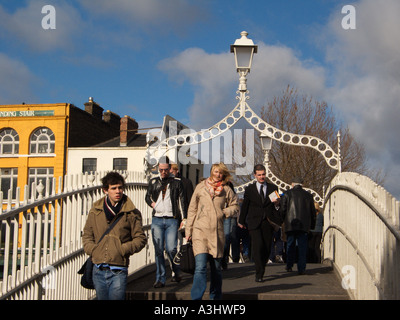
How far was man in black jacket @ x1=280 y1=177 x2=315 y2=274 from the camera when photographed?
9719 millimetres

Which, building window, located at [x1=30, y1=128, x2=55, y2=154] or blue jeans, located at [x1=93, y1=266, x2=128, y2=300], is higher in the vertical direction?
building window, located at [x1=30, y1=128, x2=55, y2=154]

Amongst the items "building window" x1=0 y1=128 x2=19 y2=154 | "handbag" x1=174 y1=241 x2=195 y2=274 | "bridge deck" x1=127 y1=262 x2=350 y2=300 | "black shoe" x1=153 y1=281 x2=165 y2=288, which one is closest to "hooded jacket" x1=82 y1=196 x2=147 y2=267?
"handbag" x1=174 y1=241 x2=195 y2=274

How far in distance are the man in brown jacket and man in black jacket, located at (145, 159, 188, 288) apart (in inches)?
128

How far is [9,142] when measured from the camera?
47.0 m

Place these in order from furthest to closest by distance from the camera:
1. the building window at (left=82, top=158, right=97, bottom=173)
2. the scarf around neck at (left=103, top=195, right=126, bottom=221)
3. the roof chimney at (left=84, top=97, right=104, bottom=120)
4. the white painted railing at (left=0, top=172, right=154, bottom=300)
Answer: the roof chimney at (left=84, top=97, right=104, bottom=120) → the building window at (left=82, top=158, right=97, bottom=173) → the white painted railing at (left=0, top=172, right=154, bottom=300) → the scarf around neck at (left=103, top=195, right=126, bottom=221)

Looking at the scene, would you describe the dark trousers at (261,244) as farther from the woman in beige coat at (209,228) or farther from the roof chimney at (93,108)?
the roof chimney at (93,108)

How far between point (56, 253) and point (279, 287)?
328 cm

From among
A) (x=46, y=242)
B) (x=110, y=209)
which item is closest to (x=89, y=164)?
(x=46, y=242)

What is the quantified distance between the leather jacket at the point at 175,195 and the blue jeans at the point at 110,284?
3427mm

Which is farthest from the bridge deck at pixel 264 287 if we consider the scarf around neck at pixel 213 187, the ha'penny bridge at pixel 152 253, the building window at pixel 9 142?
the building window at pixel 9 142

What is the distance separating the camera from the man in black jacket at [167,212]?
847cm

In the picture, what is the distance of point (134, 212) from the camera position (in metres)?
5.25

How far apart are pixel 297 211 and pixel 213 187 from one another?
3.31m

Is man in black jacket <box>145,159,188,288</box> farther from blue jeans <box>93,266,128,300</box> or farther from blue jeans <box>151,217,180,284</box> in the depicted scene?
blue jeans <box>93,266,128,300</box>
